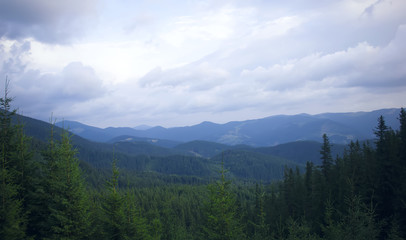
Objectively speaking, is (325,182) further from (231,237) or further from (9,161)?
(9,161)

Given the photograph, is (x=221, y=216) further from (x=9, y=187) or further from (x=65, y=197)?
(x=9, y=187)

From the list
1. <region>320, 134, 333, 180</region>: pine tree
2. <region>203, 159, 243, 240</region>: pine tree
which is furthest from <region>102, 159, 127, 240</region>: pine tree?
<region>320, 134, 333, 180</region>: pine tree

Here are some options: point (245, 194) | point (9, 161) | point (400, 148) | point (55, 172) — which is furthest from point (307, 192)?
point (245, 194)

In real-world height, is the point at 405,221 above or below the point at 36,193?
below

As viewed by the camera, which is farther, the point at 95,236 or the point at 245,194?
the point at 245,194


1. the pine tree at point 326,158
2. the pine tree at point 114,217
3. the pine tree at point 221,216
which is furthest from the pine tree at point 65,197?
the pine tree at point 326,158

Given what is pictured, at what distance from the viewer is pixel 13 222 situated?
46.8ft

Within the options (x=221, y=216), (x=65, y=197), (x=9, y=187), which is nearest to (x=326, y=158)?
(x=221, y=216)

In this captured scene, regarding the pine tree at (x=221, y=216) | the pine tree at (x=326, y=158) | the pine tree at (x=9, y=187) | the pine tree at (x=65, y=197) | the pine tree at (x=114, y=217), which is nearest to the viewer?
the pine tree at (x=9, y=187)

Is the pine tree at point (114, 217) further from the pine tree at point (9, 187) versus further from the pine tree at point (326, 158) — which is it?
the pine tree at point (326, 158)

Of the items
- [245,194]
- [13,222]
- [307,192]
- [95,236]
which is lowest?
[245,194]

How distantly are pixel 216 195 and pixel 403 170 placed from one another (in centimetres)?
2481

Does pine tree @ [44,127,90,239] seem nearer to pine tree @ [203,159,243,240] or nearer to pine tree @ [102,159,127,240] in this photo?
pine tree @ [102,159,127,240]

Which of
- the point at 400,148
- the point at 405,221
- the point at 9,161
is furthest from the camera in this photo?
the point at 400,148
